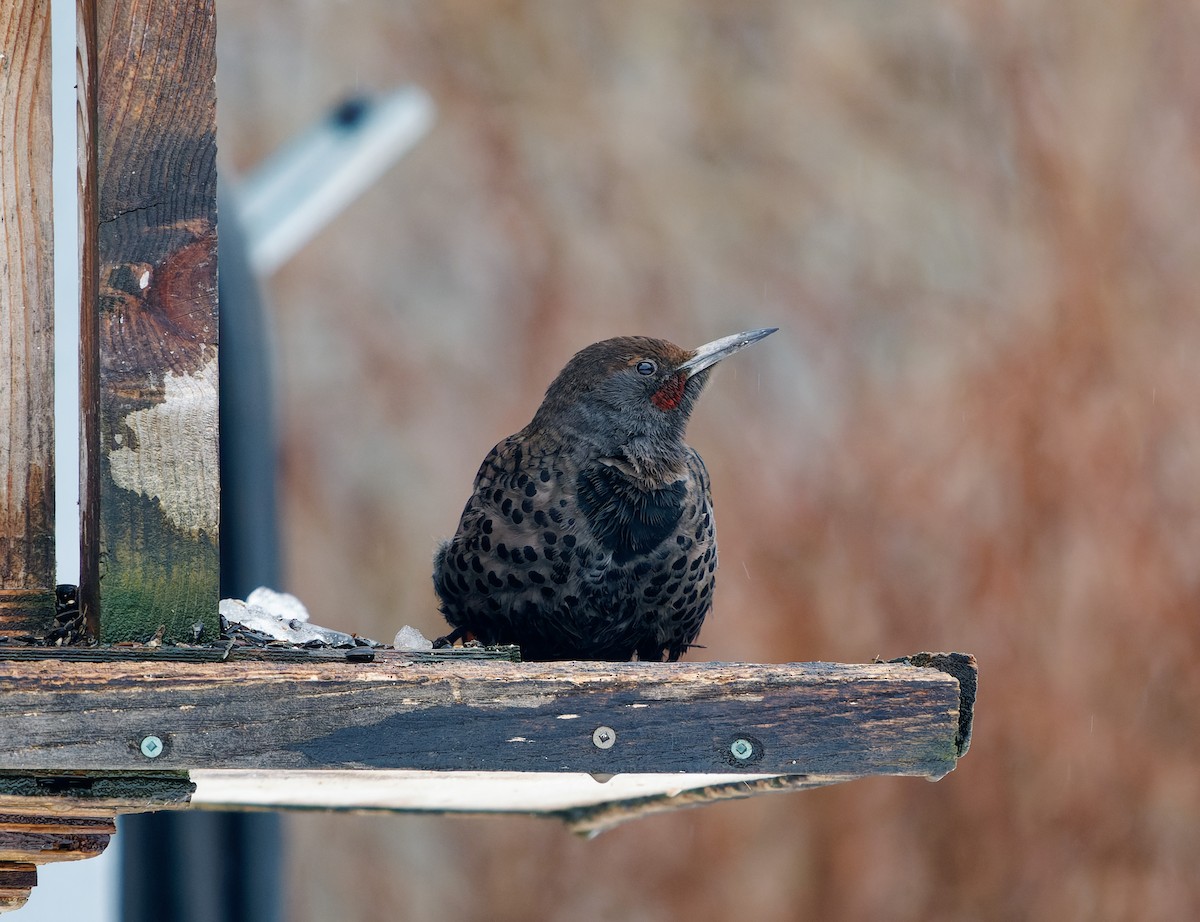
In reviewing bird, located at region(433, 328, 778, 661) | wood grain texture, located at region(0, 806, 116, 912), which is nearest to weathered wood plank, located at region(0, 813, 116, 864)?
wood grain texture, located at region(0, 806, 116, 912)

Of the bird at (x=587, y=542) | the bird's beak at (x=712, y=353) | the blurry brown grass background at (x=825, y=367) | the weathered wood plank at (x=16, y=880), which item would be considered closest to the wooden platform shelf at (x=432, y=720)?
the weathered wood plank at (x=16, y=880)

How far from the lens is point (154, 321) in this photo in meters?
2.22

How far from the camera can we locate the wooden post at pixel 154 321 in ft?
7.23

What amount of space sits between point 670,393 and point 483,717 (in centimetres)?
119

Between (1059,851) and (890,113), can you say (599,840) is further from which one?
(890,113)

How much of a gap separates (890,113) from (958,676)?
169 inches

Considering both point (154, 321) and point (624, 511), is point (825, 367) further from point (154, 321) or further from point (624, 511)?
point (154, 321)

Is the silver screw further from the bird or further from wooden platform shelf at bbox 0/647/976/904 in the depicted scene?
the bird

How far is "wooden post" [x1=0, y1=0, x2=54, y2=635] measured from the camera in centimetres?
239

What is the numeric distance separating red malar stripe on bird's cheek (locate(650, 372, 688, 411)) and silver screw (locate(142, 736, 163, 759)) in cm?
136

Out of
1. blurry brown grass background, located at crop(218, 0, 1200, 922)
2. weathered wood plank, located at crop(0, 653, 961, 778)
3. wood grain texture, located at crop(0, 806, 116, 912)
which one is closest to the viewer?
weathered wood plank, located at crop(0, 653, 961, 778)

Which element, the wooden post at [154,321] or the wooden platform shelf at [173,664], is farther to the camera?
the wooden post at [154,321]

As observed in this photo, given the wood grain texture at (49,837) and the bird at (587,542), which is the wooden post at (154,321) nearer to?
the wood grain texture at (49,837)

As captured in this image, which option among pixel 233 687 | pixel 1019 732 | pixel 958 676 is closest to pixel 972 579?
pixel 1019 732
